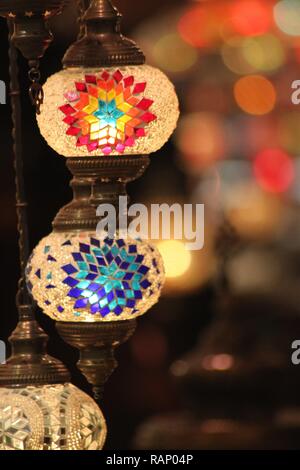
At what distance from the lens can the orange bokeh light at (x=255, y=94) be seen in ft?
22.4

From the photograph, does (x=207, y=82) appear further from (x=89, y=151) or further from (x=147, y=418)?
(x=89, y=151)

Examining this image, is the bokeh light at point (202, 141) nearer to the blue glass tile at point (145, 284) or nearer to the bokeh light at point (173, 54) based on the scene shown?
the bokeh light at point (173, 54)

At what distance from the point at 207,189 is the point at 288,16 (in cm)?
70

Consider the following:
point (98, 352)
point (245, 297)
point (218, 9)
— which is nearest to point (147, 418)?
point (245, 297)

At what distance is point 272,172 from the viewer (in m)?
6.88

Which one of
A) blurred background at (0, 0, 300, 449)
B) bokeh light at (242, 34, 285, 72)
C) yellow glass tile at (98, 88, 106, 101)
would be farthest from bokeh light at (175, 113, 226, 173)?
yellow glass tile at (98, 88, 106, 101)

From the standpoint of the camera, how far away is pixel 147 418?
639 cm

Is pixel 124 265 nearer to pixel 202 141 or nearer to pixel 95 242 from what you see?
pixel 95 242

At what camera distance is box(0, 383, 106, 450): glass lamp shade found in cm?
352

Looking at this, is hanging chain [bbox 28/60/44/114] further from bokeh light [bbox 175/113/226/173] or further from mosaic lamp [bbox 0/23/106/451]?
bokeh light [bbox 175/113/226/173]

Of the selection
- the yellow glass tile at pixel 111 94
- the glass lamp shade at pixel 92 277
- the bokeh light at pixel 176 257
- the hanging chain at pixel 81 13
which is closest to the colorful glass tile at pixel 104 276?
the glass lamp shade at pixel 92 277

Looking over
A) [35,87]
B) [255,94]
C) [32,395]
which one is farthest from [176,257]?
[35,87]

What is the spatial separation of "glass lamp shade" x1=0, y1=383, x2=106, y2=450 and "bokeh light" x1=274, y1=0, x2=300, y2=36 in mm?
3376

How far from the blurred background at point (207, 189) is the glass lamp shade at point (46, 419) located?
196 centimetres
